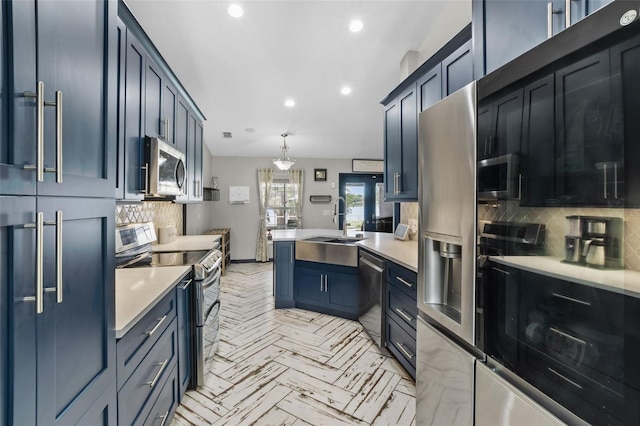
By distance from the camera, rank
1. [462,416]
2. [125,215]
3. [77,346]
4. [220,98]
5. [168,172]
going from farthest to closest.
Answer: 1. [220,98]
2. [125,215]
3. [168,172]
4. [462,416]
5. [77,346]

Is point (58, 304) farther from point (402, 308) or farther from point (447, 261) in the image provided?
point (402, 308)

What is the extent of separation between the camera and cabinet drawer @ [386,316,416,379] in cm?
203

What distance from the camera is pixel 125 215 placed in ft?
7.95

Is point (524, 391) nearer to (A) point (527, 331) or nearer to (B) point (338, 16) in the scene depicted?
(A) point (527, 331)

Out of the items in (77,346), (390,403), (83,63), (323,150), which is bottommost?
(390,403)

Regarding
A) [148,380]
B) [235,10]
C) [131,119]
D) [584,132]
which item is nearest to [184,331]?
[148,380]

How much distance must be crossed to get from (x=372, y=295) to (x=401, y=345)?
582mm

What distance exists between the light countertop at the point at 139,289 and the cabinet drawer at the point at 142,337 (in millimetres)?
66

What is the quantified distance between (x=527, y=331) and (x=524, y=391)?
7.4 inches

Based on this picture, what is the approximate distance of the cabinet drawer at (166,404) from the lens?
1362 mm

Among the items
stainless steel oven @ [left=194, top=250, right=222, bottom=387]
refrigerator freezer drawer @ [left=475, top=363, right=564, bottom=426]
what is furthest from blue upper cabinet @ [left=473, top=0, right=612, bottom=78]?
stainless steel oven @ [left=194, top=250, right=222, bottom=387]

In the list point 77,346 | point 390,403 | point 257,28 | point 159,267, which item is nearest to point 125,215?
point 159,267

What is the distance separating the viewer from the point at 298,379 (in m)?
2.10

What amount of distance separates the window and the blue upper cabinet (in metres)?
5.30
